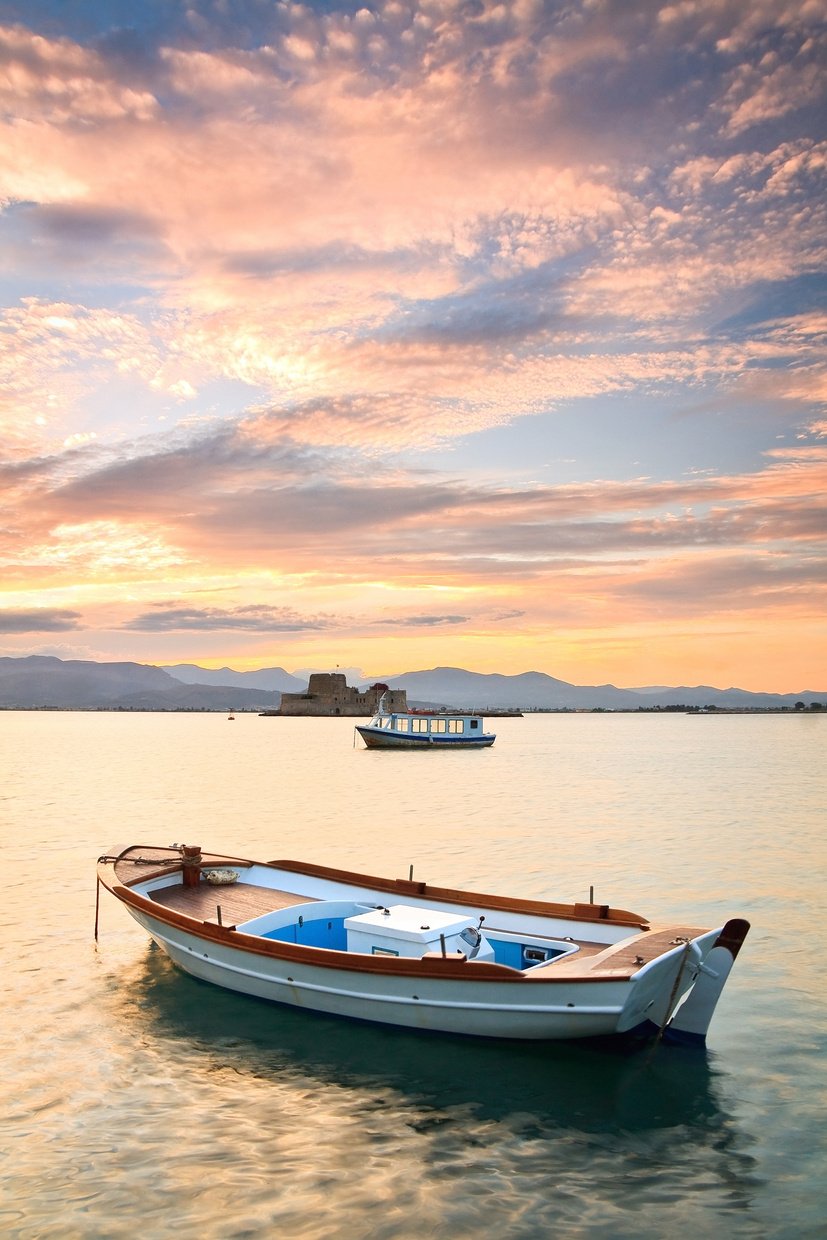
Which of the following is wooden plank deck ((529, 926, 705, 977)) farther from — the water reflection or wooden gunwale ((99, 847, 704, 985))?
the water reflection

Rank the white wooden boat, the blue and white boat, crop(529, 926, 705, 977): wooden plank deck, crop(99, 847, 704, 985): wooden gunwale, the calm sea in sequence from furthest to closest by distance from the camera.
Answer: the blue and white boat
crop(99, 847, 704, 985): wooden gunwale
the white wooden boat
crop(529, 926, 705, 977): wooden plank deck
the calm sea

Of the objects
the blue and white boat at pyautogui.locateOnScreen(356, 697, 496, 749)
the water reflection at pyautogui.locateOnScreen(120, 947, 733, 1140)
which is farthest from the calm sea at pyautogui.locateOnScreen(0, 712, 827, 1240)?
the blue and white boat at pyautogui.locateOnScreen(356, 697, 496, 749)

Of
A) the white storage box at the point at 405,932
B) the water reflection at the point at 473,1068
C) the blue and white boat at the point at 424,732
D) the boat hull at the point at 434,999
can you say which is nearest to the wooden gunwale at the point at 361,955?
the boat hull at the point at 434,999

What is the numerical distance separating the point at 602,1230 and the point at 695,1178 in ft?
5.22

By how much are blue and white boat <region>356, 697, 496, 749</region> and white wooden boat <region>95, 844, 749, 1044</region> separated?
264 feet

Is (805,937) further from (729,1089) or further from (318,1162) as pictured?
(318,1162)

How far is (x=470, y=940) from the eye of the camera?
14.2 metres

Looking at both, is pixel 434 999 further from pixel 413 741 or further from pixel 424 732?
pixel 413 741

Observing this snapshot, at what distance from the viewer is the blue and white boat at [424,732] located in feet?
326

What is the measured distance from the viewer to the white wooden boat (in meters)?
12.1

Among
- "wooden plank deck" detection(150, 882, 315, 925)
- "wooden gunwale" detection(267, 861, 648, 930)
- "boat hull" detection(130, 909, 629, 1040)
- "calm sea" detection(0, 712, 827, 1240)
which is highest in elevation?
"wooden gunwale" detection(267, 861, 648, 930)

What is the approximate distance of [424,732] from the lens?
99.4m

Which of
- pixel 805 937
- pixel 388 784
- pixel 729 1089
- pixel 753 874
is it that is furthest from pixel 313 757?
pixel 729 1089

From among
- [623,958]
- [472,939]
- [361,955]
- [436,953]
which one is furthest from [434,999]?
[623,958]
